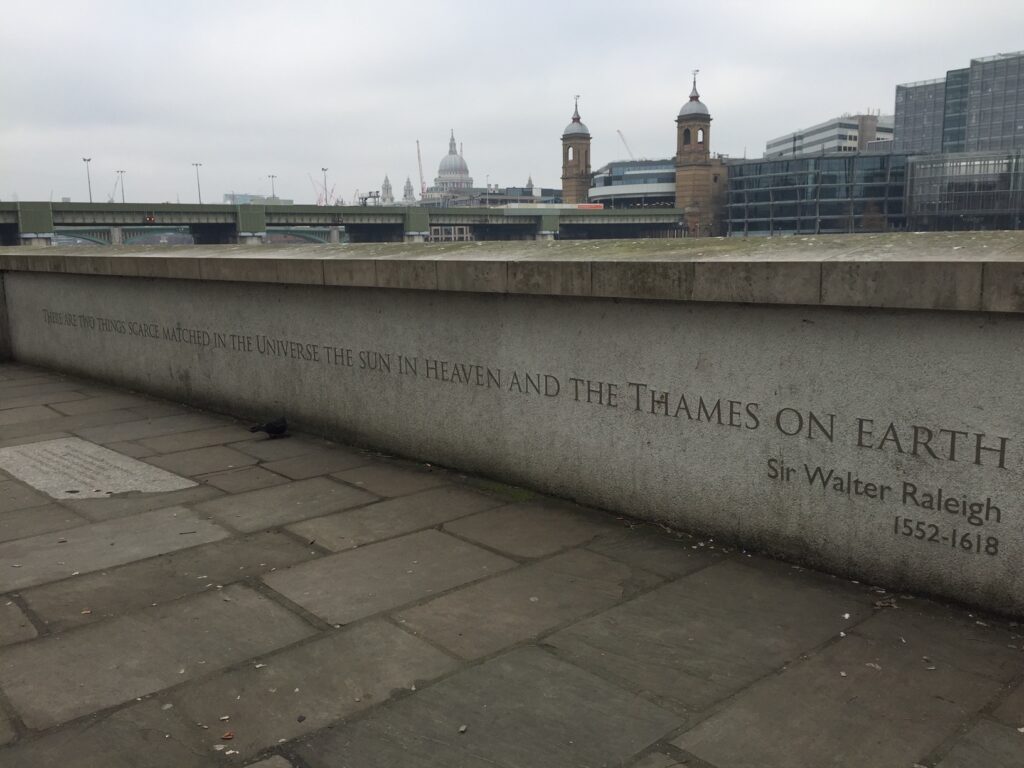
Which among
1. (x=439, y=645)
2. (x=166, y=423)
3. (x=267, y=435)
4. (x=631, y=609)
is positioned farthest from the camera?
(x=166, y=423)

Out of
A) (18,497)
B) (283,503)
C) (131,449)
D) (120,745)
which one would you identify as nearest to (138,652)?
(120,745)

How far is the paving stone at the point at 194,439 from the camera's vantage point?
7.19 m

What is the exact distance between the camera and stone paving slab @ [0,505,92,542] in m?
5.07

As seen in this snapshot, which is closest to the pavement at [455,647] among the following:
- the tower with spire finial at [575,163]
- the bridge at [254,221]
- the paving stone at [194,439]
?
the paving stone at [194,439]

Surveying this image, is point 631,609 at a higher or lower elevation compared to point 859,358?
lower

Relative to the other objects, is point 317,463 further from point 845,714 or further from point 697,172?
point 697,172

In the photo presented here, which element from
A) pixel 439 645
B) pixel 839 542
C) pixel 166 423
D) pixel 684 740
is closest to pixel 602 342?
pixel 839 542

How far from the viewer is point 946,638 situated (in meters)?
3.55

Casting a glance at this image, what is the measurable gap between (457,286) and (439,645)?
2.87 meters

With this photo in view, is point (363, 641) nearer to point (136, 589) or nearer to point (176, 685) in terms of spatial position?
point (176, 685)

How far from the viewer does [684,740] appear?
2.82 metres

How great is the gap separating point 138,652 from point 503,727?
157 cm

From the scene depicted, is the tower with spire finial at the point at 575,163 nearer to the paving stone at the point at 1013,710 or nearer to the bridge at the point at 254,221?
the bridge at the point at 254,221

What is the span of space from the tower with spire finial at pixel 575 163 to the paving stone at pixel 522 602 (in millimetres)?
168696
